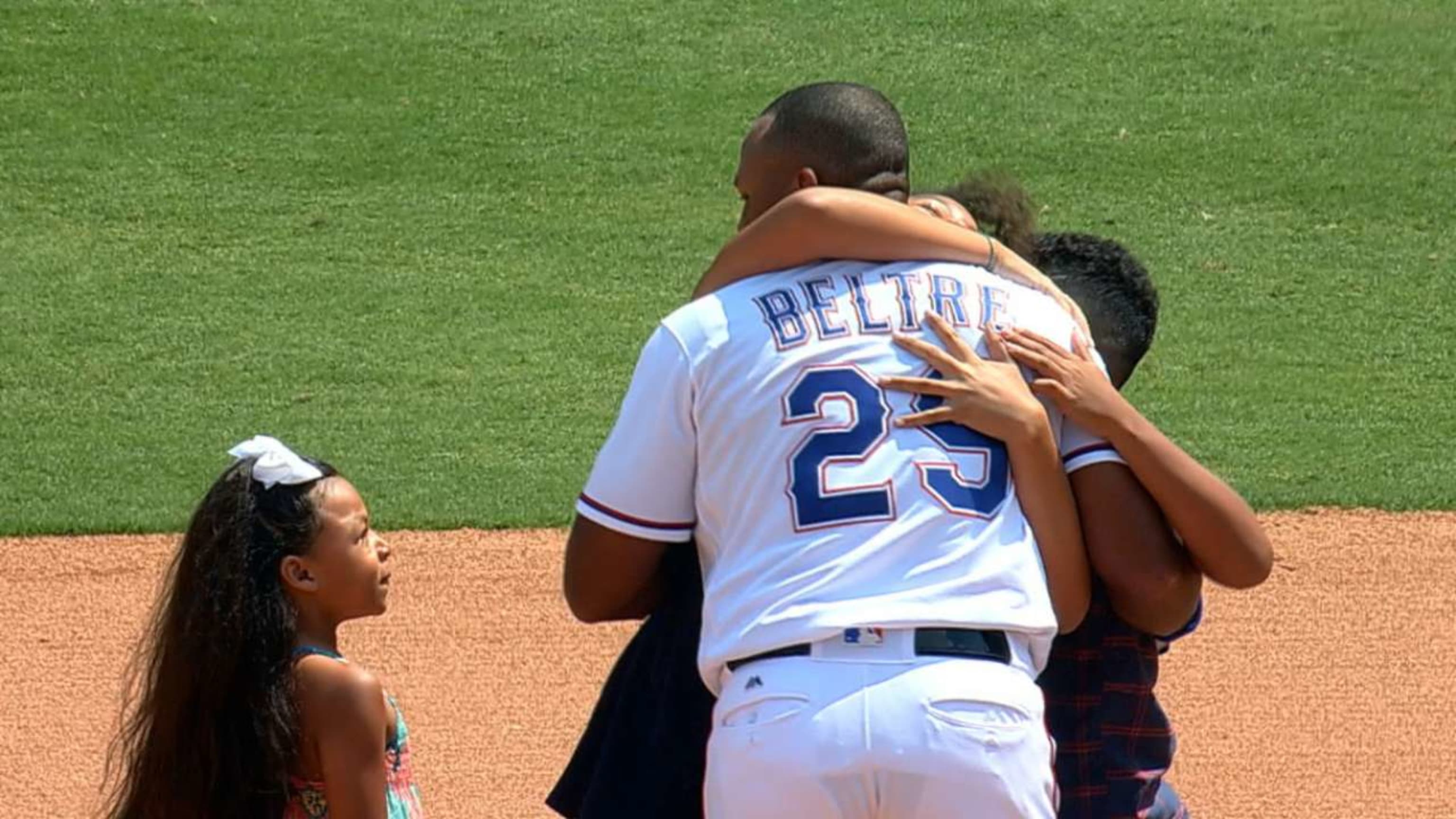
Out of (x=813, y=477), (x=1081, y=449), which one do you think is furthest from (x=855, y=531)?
(x=1081, y=449)

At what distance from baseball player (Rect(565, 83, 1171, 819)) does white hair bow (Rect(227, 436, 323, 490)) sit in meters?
0.66

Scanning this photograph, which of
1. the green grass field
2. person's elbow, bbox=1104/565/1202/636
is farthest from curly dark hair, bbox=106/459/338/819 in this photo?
the green grass field

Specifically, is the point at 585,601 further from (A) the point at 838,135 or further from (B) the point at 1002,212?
(B) the point at 1002,212

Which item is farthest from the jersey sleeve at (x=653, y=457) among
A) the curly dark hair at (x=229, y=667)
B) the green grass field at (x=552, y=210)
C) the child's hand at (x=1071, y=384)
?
the green grass field at (x=552, y=210)

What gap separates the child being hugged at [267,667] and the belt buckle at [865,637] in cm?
99

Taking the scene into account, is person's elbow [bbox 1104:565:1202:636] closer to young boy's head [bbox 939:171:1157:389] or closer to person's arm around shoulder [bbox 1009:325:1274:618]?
person's arm around shoulder [bbox 1009:325:1274:618]

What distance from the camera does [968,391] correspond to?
306 centimetres

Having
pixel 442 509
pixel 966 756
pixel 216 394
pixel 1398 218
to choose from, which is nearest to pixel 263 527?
pixel 966 756

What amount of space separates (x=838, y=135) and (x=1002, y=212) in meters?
0.51

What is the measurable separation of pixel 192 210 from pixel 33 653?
494cm

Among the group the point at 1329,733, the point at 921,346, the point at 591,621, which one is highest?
the point at 921,346

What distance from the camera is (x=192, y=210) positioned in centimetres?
1127

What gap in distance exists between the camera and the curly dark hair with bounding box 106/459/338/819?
3541mm

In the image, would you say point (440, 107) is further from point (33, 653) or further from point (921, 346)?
point (921, 346)
